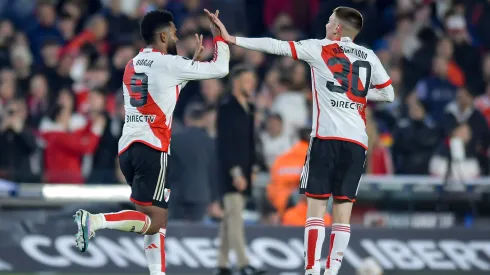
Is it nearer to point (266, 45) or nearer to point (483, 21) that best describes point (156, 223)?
point (266, 45)

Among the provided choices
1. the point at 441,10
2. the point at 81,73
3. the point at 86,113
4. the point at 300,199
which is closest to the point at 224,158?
the point at 300,199

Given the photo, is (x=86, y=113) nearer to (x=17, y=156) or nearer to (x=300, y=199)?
(x=17, y=156)

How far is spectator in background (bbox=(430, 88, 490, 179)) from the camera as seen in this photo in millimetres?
17312

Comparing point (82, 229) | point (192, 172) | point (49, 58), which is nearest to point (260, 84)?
point (49, 58)

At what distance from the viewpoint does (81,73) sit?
19.8 meters

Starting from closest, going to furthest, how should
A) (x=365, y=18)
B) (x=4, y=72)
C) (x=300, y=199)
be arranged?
(x=300, y=199)
(x=4, y=72)
(x=365, y=18)

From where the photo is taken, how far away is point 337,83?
1163cm

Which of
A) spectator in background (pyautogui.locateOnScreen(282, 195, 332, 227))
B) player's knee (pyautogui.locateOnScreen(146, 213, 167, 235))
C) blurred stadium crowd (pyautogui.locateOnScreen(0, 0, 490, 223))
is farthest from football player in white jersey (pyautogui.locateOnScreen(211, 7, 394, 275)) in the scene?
blurred stadium crowd (pyautogui.locateOnScreen(0, 0, 490, 223))

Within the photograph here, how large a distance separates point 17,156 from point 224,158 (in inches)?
149

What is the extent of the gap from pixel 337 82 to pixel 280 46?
0.62 m

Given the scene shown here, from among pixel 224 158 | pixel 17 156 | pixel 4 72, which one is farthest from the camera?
pixel 4 72

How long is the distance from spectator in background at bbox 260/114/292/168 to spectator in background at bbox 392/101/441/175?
154 cm

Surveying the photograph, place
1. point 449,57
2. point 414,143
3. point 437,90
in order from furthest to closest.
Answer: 1. point 449,57
2. point 437,90
3. point 414,143

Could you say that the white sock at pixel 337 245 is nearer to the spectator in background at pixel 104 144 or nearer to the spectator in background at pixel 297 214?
the spectator in background at pixel 297 214
